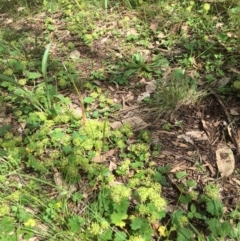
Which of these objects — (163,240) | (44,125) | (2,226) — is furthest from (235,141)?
(2,226)

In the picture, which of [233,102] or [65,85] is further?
[65,85]

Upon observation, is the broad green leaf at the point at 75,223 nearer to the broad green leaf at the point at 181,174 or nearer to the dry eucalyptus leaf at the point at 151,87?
the broad green leaf at the point at 181,174

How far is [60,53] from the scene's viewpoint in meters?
2.95

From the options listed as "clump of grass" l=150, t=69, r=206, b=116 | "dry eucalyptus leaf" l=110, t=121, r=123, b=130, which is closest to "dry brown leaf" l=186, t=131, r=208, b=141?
"clump of grass" l=150, t=69, r=206, b=116

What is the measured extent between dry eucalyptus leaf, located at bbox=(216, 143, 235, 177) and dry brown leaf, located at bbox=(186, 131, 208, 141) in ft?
0.34

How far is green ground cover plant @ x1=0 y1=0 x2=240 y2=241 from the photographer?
183 centimetres

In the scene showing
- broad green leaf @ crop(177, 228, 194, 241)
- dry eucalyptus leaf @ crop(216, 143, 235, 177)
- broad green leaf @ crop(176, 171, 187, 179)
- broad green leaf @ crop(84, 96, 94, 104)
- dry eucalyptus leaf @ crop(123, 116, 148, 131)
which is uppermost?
broad green leaf @ crop(84, 96, 94, 104)

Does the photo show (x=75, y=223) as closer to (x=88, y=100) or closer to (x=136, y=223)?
(x=136, y=223)

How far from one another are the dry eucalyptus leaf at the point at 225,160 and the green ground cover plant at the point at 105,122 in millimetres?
89

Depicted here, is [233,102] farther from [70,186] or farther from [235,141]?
[70,186]

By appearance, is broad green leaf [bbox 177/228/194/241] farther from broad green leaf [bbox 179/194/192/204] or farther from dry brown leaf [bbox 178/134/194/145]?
dry brown leaf [bbox 178/134/194/145]

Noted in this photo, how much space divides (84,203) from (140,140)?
526 millimetres

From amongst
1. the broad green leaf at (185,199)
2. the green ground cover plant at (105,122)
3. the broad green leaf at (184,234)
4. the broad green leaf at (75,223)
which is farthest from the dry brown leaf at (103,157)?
the broad green leaf at (184,234)

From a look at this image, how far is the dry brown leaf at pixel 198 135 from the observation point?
2230 millimetres
